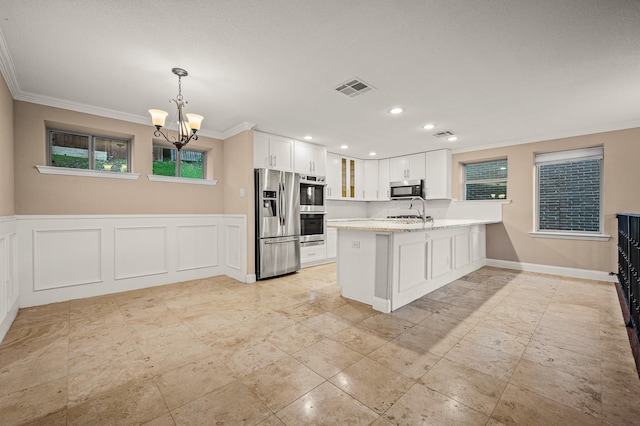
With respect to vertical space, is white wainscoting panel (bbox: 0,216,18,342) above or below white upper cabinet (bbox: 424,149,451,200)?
below

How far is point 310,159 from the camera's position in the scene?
17.7 ft

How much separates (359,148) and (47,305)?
5.47 meters

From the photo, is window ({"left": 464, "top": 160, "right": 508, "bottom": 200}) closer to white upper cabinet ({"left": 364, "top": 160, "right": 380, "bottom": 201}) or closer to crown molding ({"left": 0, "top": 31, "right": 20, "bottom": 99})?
white upper cabinet ({"left": 364, "top": 160, "right": 380, "bottom": 201})

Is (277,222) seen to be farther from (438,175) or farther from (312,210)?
(438,175)

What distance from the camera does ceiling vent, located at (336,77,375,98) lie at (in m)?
2.85

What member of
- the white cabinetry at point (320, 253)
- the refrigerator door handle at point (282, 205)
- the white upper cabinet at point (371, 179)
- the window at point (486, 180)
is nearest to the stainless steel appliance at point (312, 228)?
the white cabinetry at point (320, 253)

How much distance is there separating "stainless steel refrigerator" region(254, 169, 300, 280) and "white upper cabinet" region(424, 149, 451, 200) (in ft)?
9.76

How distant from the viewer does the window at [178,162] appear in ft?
14.3

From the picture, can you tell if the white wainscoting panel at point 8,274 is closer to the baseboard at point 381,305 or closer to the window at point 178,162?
the window at point 178,162

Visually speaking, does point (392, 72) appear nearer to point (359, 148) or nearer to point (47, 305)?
point (359, 148)

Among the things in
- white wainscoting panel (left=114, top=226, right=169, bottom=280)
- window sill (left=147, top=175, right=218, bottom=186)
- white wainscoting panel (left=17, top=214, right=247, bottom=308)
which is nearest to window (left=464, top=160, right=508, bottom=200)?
white wainscoting panel (left=17, top=214, right=247, bottom=308)

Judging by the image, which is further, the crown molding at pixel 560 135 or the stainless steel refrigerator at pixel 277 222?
the stainless steel refrigerator at pixel 277 222

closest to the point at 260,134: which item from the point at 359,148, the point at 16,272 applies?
the point at 359,148

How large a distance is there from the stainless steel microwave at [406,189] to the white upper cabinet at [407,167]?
0.54 feet
